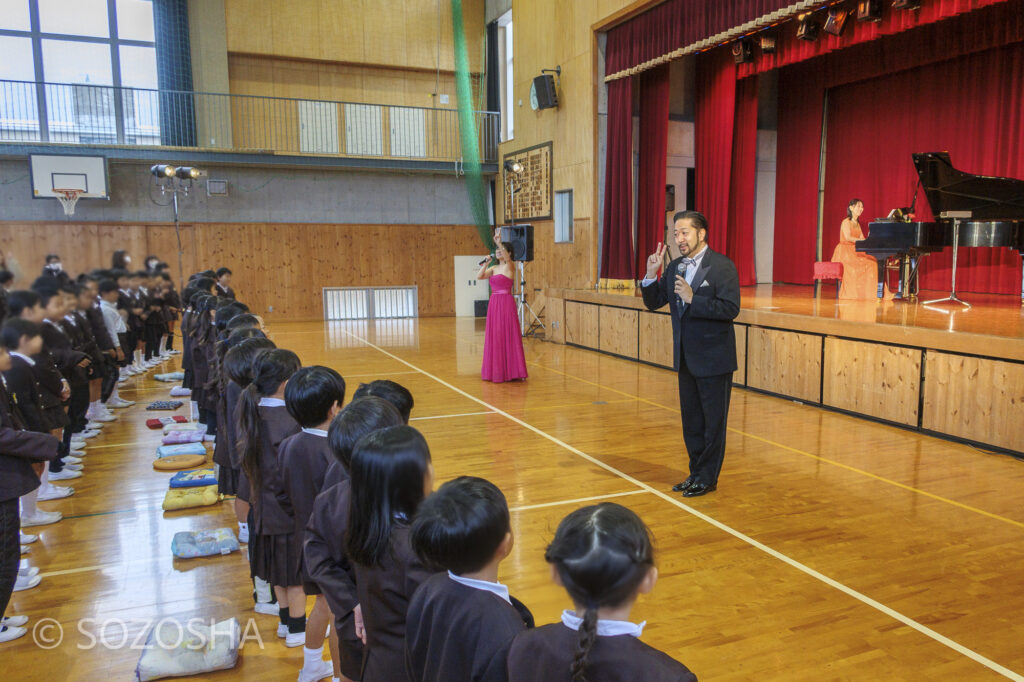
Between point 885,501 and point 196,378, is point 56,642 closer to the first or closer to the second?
point 196,378

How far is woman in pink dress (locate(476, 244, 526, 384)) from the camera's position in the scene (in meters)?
7.55

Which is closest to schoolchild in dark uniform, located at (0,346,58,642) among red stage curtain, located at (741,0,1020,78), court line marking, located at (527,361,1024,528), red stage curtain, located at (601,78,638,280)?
court line marking, located at (527,361,1024,528)

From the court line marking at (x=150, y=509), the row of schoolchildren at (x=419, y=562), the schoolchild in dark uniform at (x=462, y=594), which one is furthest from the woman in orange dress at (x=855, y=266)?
the schoolchild in dark uniform at (x=462, y=594)

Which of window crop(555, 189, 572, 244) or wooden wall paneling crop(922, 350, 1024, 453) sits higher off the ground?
window crop(555, 189, 572, 244)

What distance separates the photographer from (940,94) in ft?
32.2

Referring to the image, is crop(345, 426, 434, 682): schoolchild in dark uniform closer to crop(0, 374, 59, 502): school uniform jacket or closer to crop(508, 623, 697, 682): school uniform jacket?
crop(508, 623, 697, 682): school uniform jacket

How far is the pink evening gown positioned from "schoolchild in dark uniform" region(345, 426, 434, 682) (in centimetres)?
594

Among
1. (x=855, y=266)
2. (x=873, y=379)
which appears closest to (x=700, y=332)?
(x=873, y=379)

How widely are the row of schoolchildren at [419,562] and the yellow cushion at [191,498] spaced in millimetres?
1794

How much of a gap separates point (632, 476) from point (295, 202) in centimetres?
1203

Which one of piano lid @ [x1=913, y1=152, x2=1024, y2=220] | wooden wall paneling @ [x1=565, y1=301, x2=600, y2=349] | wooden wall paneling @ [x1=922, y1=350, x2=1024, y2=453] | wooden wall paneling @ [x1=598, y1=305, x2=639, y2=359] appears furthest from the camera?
wooden wall paneling @ [x1=565, y1=301, x2=600, y2=349]

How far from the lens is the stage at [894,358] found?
16.0 ft

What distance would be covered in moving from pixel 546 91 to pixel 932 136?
5577mm

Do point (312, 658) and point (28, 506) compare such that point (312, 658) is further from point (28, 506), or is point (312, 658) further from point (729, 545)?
point (28, 506)
